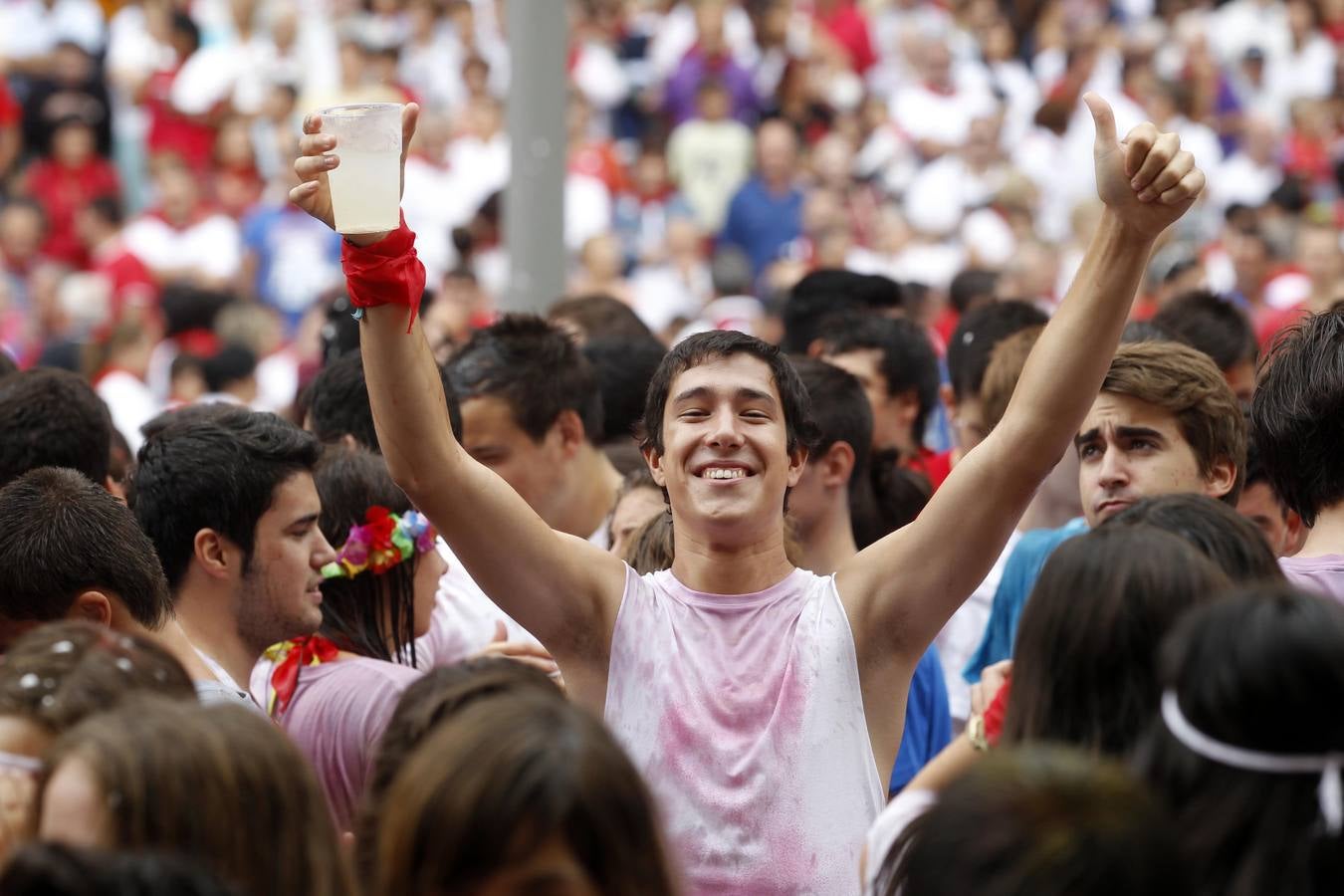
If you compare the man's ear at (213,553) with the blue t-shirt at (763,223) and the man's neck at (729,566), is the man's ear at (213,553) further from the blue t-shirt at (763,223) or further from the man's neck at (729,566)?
the blue t-shirt at (763,223)

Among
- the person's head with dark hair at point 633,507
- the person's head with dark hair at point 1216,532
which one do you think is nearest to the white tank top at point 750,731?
the person's head with dark hair at point 1216,532

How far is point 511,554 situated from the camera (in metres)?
→ 3.37

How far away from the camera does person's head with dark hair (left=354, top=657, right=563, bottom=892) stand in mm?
2670

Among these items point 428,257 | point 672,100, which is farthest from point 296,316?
point 672,100

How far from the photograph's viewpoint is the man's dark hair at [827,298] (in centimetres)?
743

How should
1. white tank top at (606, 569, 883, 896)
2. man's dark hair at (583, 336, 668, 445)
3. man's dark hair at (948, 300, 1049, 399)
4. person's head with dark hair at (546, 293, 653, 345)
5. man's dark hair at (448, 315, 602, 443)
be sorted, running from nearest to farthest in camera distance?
white tank top at (606, 569, 883, 896) → man's dark hair at (448, 315, 602, 443) → man's dark hair at (948, 300, 1049, 399) → man's dark hair at (583, 336, 668, 445) → person's head with dark hair at (546, 293, 653, 345)

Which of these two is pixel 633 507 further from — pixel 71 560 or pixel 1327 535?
pixel 1327 535

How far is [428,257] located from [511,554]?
993cm

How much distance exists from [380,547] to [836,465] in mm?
1515

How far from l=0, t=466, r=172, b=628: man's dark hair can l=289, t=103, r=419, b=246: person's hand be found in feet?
2.41

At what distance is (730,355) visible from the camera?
12.1ft

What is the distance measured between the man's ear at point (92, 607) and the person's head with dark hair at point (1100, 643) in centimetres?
181

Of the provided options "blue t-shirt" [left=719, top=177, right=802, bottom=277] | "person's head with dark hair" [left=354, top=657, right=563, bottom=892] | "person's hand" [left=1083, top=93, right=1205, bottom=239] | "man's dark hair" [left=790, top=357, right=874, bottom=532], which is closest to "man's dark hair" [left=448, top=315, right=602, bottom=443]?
"man's dark hair" [left=790, top=357, right=874, bottom=532]

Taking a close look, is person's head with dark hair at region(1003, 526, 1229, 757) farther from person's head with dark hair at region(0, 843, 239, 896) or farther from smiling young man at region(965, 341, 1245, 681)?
smiling young man at region(965, 341, 1245, 681)
